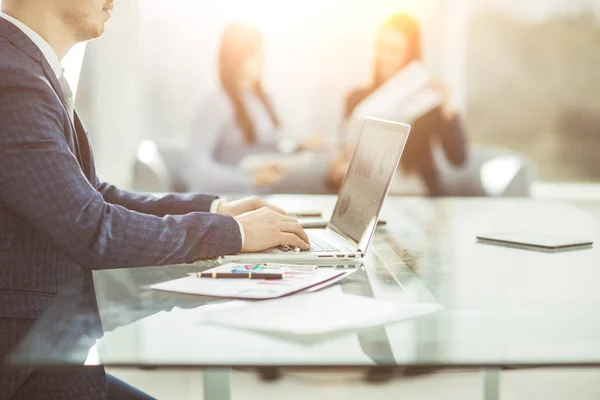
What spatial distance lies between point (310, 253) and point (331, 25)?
4.23 m

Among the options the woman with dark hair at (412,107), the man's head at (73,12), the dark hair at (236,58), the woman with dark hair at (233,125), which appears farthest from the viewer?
the dark hair at (236,58)

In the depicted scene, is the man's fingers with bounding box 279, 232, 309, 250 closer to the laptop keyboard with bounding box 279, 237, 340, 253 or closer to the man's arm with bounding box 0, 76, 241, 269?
the laptop keyboard with bounding box 279, 237, 340, 253

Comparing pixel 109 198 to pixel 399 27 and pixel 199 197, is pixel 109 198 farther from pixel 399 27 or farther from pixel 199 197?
pixel 399 27

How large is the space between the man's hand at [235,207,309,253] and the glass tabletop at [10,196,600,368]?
0.10m

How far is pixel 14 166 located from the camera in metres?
1.17

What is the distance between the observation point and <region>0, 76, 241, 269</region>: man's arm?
1178 millimetres

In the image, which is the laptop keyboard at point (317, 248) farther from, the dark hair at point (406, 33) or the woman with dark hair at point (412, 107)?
the dark hair at point (406, 33)

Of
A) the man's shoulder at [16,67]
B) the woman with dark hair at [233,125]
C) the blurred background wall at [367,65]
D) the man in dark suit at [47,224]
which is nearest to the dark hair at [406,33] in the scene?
the woman with dark hair at [233,125]

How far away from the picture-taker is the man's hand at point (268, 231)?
4.62 feet

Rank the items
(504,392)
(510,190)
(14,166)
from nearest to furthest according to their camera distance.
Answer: (14,166)
(504,392)
(510,190)

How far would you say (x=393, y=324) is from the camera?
999mm

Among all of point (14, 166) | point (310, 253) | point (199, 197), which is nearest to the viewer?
point (14, 166)

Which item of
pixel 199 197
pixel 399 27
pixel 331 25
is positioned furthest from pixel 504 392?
pixel 331 25

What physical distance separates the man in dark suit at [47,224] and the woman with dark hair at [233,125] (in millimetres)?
2982
